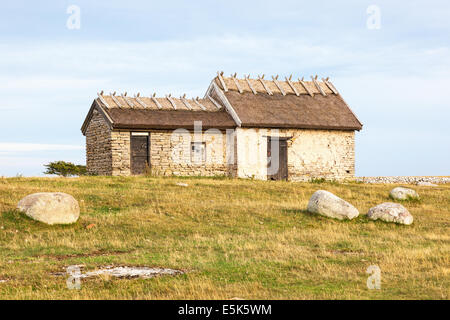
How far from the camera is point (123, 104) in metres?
32.6

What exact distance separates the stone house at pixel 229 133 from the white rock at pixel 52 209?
13.4 meters

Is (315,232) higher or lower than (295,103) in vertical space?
lower

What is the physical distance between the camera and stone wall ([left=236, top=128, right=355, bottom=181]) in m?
33.8

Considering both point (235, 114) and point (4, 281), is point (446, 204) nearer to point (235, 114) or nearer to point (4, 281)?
point (235, 114)

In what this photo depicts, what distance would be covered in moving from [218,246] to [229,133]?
19.7 m

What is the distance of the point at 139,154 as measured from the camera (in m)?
31.6

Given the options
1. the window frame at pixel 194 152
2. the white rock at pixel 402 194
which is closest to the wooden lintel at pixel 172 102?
the window frame at pixel 194 152

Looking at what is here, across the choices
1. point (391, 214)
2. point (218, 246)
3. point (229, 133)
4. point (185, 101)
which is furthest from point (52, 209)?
point (185, 101)

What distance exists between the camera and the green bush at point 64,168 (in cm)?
4341

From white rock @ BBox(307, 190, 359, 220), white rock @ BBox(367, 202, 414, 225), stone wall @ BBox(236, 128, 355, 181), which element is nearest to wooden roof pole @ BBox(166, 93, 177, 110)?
stone wall @ BBox(236, 128, 355, 181)

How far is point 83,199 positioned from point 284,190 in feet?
32.0

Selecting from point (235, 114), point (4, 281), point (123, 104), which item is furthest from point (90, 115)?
point (4, 281)

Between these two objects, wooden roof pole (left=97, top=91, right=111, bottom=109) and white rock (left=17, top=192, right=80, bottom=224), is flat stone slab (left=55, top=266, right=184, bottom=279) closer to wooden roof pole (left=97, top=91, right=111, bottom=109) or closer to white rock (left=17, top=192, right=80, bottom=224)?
white rock (left=17, top=192, right=80, bottom=224)

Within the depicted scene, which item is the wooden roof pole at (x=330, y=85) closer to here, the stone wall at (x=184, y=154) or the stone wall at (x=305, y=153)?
the stone wall at (x=305, y=153)
